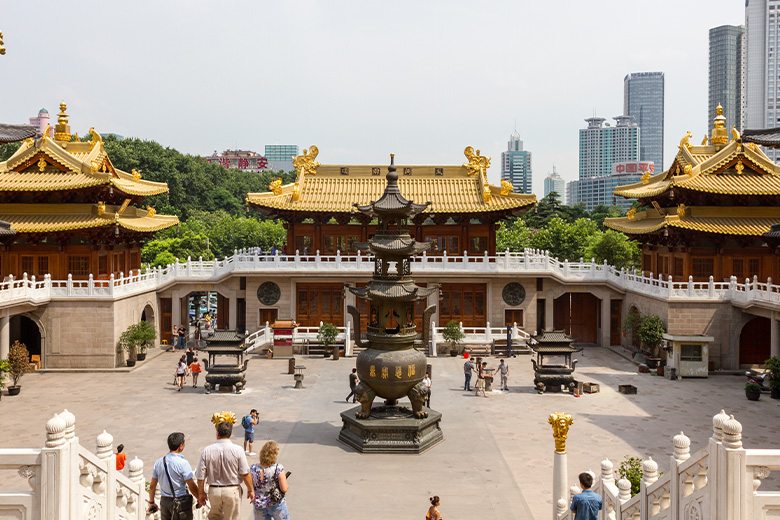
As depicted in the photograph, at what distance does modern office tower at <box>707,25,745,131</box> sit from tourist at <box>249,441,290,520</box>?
160 m

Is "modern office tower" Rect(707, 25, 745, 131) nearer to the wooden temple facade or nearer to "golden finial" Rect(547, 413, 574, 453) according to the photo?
the wooden temple facade

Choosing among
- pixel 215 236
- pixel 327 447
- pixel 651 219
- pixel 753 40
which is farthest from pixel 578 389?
pixel 753 40

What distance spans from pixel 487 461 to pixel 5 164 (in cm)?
2659

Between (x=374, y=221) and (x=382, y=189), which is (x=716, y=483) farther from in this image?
(x=382, y=189)

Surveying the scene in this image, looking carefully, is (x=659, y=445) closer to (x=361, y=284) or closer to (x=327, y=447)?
(x=327, y=447)

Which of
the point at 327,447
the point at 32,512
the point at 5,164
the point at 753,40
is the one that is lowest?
the point at 327,447

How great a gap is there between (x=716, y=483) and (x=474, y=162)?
34.6 metres

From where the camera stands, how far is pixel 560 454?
13961 millimetres

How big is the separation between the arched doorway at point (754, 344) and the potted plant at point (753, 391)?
6515 mm

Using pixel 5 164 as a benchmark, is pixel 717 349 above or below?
below

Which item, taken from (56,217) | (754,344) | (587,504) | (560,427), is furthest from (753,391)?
(56,217)

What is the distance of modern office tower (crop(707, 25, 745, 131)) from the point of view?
14738 centimetres

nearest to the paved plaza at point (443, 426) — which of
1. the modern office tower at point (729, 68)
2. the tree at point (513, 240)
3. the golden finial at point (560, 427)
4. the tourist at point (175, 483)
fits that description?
the golden finial at point (560, 427)

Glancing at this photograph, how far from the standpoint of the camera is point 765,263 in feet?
103
